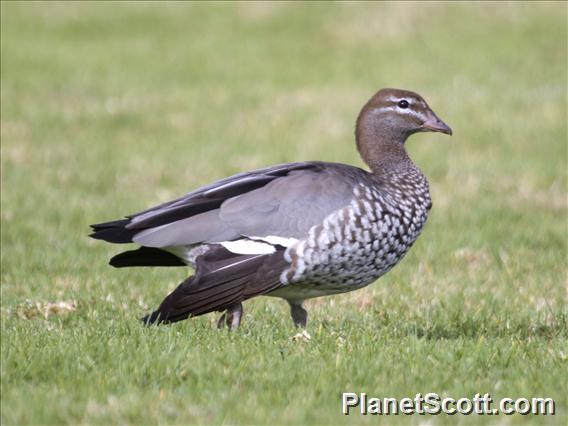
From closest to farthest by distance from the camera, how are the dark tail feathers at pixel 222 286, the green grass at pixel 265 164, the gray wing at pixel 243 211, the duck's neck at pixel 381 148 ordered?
the green grass at pixel 265 164, the dark tail feathers at pixel 222 286, the gray wing at pixel 243 211, the duck's neck at pixel 381 148

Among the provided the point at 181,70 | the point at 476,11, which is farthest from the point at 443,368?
the point at 476,11

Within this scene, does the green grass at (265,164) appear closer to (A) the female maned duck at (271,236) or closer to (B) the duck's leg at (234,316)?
(B) the duck's leg at (234,316)

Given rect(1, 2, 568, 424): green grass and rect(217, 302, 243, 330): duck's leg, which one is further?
rect(217, 302, 243, 330): duck's leg

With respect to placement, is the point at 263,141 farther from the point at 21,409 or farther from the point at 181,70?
the point at 21,409

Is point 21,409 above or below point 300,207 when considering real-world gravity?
below

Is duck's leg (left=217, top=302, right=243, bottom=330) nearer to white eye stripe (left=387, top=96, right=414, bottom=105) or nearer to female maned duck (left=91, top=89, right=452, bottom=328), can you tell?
female maned duck (left=91, top=89, right=452, bottom=328)

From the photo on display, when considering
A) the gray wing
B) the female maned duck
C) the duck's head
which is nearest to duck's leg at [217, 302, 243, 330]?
the female maned duck

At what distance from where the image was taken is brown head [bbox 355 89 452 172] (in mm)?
7277

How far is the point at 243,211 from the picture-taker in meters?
6.45

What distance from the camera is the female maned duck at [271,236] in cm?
629

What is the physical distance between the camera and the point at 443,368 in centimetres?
548

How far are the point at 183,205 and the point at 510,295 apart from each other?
273cm

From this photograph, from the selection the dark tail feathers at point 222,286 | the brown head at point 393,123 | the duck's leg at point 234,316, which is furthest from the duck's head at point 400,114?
the duck's leg at point 234,316

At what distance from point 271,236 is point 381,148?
125 centimetres
